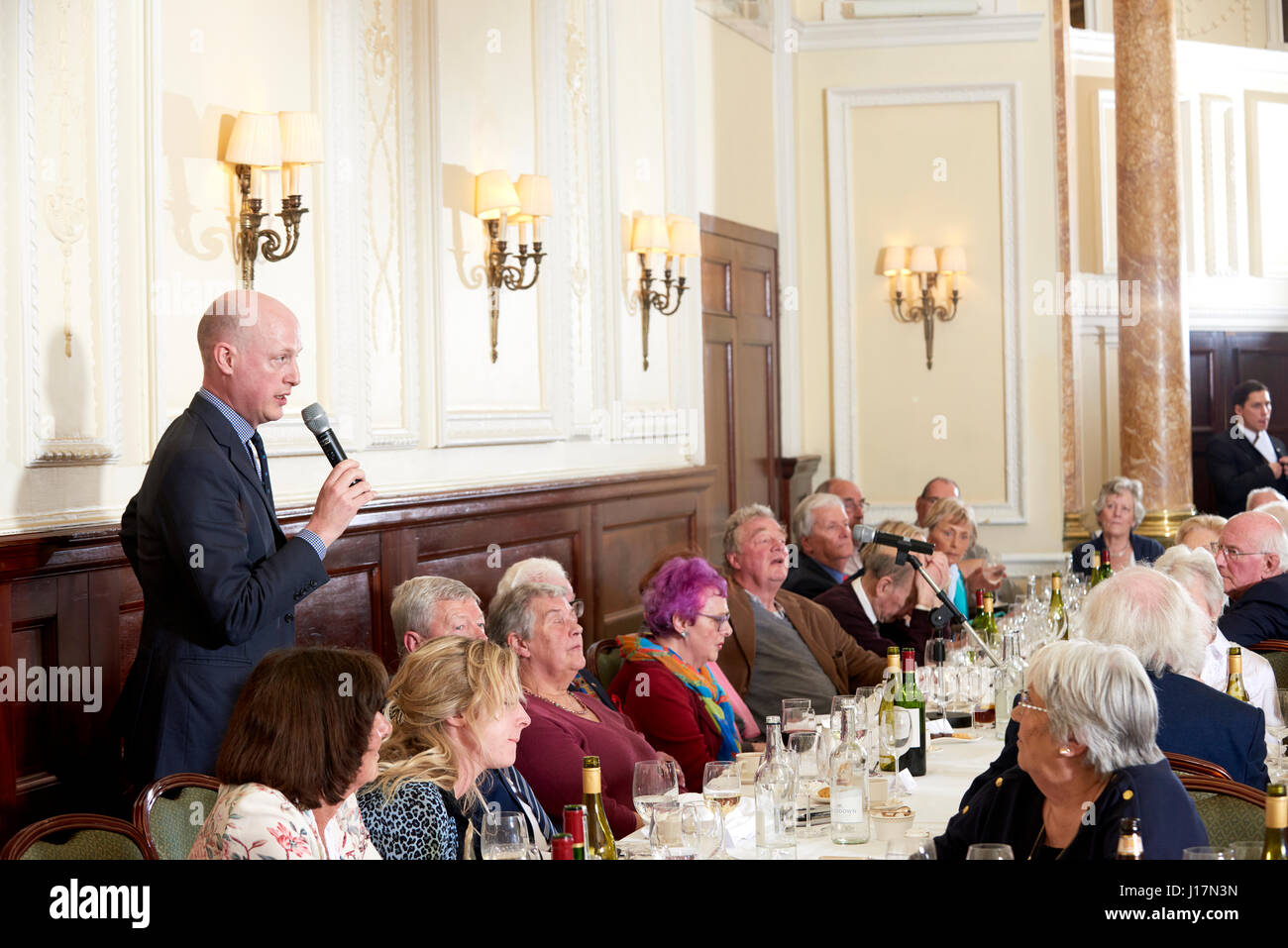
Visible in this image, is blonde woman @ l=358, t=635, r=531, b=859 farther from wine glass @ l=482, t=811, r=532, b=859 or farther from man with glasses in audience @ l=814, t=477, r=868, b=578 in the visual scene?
man with glasses in audience @ l=814, t=477, r=868, b=578

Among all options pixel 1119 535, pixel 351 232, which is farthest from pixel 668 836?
pixel 1119 535

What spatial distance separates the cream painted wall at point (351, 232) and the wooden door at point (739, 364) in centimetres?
48

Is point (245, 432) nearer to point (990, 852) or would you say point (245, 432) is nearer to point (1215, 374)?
point (990, 852)

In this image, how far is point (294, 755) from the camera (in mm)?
2096

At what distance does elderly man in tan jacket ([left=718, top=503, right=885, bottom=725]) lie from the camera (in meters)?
4.59

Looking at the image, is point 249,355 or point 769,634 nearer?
point 249,355

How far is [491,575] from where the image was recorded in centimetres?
519

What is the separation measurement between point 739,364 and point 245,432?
5.08 metres

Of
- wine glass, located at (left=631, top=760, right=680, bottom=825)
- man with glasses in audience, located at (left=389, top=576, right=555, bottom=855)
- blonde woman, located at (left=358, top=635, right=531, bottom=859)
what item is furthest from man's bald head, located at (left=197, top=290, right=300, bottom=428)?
wine glass, located at (left=631, top=760, right=680, bottom=825)

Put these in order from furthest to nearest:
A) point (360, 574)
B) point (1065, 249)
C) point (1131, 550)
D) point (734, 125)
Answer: point (1065, 249)
point (734, 125)
point (1131, 550)
point (360, 574)

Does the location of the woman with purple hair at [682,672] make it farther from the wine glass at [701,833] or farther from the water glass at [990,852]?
the water glass at [990,852]

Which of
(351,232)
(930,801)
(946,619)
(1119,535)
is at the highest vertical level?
(351,232)

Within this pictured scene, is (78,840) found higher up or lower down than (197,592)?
lower down

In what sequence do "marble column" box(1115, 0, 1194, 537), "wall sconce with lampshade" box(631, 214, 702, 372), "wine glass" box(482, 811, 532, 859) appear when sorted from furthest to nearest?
1. "marble column" box(1115, 0, 1194, 537)
2. "wall sconce with lampshade" box(631, 214, 702, 372)
3. "wine glass" box(482, 811, 532, 859)
